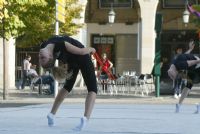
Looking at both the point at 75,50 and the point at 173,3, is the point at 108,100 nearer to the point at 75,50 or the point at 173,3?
the point at 75,50

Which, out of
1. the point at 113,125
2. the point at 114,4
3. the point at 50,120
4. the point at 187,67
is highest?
the point at 114,4

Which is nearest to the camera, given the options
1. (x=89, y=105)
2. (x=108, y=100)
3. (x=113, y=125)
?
(x=89, y=105)

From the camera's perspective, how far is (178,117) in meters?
11.0

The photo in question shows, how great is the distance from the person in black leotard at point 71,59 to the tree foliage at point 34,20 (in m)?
10.5

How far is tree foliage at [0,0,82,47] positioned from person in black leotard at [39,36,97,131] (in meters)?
10.5

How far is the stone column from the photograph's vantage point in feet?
104

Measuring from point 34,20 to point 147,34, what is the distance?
364 inches

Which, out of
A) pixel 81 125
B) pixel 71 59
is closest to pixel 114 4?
pixel 71 59

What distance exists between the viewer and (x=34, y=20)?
24.2 meters

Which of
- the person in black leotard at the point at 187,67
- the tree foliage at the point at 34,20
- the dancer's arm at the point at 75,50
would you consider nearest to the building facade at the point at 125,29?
the tree foliage at the point at 34,20

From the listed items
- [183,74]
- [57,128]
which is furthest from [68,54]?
[183,74]

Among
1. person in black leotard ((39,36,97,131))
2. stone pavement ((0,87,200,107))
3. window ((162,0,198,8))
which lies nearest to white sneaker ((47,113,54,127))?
person in black leotard ((39,36,97,131))

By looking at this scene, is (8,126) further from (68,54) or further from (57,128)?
(68,54)

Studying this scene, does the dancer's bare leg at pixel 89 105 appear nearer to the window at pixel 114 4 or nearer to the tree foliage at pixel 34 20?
the tree foliage at pixel 34 20
